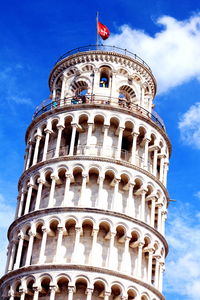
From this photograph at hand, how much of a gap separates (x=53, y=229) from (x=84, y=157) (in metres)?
5.24

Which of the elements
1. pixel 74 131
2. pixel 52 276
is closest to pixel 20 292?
pixel 52 276

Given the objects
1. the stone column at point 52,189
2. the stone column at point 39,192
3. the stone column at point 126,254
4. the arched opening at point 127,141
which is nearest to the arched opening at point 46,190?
the stone column at point 39,192

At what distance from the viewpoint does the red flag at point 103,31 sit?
49.1 meters

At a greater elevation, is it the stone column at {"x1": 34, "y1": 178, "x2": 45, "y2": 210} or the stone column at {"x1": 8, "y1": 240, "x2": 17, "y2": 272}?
the stone column at {"x1": 34, "y1": 178, "x2": 45, "y2": 210}

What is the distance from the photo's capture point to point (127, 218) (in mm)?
39562

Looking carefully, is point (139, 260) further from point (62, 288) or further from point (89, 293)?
point (62, 288)

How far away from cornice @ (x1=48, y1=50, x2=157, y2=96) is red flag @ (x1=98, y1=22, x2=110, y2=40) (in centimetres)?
231

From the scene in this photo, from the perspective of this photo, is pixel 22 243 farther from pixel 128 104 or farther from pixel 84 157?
pixel 128 104

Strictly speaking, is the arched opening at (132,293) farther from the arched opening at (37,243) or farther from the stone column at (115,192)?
the arched opening at (37,243)

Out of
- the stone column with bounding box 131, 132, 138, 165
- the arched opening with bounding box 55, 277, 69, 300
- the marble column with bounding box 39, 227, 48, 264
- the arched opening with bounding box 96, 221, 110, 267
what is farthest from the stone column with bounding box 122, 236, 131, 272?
the stone column with bounding box 131, 132, 138, 165

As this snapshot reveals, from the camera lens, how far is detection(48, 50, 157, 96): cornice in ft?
155

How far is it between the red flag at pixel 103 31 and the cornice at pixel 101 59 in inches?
90.8

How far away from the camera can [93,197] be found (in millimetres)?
40438

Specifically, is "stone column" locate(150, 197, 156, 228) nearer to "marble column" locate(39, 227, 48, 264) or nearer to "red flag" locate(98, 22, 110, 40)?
"marble column" locate(39, 227, 48, 264)
